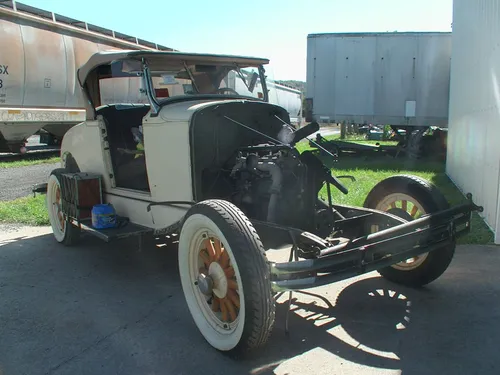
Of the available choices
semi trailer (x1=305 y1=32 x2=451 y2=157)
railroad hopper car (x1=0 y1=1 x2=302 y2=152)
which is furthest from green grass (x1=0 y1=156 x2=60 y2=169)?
semi trailer (x1=305 y1=32 x2=451 y2=157)

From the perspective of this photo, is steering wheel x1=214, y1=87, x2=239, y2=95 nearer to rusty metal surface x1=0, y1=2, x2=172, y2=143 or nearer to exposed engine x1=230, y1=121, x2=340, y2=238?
exposed engine x1=230, y1=121, x2=340, y2=238

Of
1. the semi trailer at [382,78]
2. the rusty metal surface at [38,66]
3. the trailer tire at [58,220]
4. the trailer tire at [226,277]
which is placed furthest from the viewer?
the semi trailer at [382,78]

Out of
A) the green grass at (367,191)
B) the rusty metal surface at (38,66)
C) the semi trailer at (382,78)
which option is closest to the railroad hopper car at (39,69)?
the rusty metal surface at (38,66)

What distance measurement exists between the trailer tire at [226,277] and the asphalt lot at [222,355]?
19 cm

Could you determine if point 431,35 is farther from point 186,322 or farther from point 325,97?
point 186,322

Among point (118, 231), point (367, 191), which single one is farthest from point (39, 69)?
point (118, 231)

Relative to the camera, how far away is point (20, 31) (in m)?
12.7

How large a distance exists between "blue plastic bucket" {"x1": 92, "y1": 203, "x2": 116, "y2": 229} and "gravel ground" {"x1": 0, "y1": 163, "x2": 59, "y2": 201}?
4.48 m

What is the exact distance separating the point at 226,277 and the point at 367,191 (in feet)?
17.1

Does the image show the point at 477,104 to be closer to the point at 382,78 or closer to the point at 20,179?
the point at 382,78

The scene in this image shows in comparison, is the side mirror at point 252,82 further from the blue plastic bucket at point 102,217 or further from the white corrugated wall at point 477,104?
the white corrugated wall at point 477,104

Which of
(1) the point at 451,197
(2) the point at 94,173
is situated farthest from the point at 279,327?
(1) the point at 451,197

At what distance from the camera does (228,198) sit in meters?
4.14

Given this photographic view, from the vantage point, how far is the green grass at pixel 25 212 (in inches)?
266
